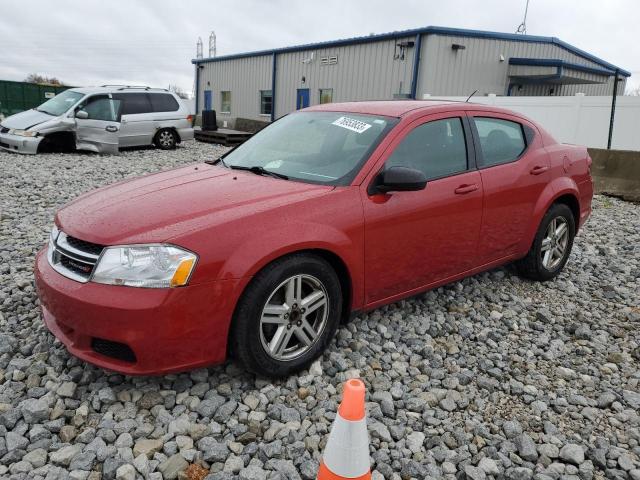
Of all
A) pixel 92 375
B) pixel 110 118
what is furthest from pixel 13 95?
pixel 92 375

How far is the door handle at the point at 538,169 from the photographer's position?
173 inches

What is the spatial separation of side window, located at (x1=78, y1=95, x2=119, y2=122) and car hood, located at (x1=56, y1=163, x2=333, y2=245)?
10361 millimetres

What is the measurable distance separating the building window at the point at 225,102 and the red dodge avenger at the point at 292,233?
24404mm

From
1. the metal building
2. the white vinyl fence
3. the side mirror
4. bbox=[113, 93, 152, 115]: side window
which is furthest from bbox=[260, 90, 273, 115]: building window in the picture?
the side mirror

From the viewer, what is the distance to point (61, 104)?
41.9 feet

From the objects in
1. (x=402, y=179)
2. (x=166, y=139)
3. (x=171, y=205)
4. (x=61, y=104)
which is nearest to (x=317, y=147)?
(x=402, y=179)

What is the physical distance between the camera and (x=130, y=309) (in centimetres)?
253

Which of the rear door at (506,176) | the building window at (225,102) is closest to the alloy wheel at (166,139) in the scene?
the rear door at (506,176)

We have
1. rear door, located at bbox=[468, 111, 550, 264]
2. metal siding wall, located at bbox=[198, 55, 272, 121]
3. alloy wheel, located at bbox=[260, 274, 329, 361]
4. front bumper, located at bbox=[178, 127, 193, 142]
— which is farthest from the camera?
metal siding wall, located at bbox=[198, 55, 272, 121]

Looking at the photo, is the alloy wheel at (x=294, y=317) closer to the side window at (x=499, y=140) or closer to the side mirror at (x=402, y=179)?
the side mirror at (x=402, y=179)

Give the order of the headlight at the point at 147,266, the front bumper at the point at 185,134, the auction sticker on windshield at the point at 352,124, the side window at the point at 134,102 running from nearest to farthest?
Result: the headlight at the point at 147,266, the auction sticker on windshield at the point at 352,124, the side window at the point at 134,102, the front bumper at the point at 185,134

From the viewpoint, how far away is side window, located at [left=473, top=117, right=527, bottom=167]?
13.6ft

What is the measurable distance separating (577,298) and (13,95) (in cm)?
3065

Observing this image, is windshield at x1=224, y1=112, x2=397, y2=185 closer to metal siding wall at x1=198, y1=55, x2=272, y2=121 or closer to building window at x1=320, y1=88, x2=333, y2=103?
building window at x1=320, y1=88, x2=333, y2=103
